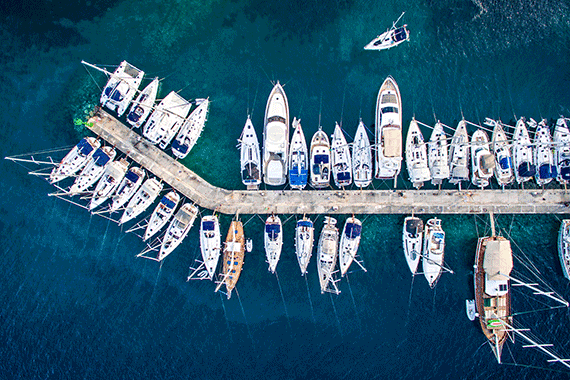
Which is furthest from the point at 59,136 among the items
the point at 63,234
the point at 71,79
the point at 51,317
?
the point at 51,317

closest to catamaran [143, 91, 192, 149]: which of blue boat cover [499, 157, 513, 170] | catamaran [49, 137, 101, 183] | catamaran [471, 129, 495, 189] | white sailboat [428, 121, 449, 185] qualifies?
catamaran [49, 137, 101, 183]

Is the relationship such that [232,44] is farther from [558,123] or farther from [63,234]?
[558,123]

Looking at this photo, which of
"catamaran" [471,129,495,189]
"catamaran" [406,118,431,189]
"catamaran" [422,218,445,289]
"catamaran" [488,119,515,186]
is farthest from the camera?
"catamaran" [422,218,445,289]

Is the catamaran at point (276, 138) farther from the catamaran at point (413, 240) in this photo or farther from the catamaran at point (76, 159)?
the catamaran at point (76, 159)

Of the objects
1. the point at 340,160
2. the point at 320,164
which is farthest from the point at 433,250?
the point at 320,164

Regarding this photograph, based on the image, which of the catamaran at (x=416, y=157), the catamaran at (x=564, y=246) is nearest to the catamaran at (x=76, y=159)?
the catamaran at (x=416, y=157)

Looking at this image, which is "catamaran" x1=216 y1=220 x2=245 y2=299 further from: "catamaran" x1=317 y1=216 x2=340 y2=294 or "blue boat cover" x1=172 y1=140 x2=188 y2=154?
"blue boat cover" x1=172 y1=140 x2=188 y2=154
